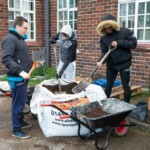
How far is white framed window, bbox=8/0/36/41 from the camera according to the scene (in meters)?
8.80

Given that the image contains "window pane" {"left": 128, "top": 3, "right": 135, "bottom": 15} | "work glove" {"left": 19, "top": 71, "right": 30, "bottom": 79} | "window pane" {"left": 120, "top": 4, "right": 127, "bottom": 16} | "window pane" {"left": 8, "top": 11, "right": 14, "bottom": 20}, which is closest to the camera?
"work glove" {"left": 19, "top": 71, "right": 30, "bottom": 79}

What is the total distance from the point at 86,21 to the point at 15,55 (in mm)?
3943

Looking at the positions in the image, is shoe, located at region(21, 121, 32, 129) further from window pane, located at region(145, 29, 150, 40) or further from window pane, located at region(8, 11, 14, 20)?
window pane, located at region(8, 11, 14, 20)

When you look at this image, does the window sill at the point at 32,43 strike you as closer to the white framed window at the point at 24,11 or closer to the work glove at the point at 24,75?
the white framed window at the point at 24,11

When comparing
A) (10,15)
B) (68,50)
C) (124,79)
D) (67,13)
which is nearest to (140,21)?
(68,50)

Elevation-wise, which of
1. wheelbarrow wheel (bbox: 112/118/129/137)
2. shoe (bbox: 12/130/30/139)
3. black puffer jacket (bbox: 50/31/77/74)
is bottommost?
shoe (bbox: 12/130/30/139)

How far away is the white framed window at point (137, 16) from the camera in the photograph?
670cm

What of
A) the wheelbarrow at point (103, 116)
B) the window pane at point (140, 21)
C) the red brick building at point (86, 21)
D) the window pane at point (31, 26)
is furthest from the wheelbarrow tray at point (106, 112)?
the window pane at point (31, 26)

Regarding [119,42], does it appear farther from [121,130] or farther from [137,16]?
[137,16]

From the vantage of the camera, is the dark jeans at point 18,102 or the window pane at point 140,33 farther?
the window pane at point 140,33

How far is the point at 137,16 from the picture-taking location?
6.87m

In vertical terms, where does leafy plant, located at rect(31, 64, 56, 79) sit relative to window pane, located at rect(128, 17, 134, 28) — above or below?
below

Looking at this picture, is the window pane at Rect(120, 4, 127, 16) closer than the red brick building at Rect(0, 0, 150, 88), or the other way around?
the red brick building at Rect(0, 0, 150, 88)

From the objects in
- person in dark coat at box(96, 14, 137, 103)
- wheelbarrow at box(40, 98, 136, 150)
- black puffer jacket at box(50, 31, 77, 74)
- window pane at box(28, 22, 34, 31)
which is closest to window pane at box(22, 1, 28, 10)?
window pane at box(28, 22, 34, 31)
